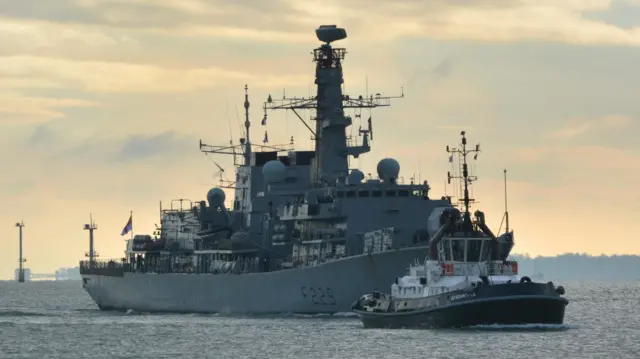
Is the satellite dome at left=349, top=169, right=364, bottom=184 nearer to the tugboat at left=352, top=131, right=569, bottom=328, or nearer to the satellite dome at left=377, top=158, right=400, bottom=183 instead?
the satellite dome at left=377, top=158, right=400, bottom=183

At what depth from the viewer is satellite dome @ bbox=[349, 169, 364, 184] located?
81500 millimetres

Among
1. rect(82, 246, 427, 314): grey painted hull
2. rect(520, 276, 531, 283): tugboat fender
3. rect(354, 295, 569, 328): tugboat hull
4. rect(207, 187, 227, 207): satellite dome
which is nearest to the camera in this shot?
rect(354, 295, 569, 328): tugboat hull

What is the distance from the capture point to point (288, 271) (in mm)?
77500

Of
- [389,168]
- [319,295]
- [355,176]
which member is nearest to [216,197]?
[355,176]

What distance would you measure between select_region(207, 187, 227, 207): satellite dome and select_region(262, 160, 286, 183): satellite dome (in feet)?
20.6

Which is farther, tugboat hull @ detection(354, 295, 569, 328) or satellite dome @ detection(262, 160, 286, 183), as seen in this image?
satellite dome @ detection(262, 160, 286, 183)

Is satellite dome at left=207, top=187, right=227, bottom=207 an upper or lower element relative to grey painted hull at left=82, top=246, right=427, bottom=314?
upper

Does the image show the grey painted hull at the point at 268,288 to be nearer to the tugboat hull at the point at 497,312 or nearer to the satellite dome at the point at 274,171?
the satellite dome at the point at 274,171

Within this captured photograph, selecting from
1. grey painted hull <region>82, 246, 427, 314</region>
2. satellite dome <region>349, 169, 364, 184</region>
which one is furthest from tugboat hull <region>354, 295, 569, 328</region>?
satellite dome <region>349, 169, 364, 184</region>

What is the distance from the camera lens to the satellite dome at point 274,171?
278 ft

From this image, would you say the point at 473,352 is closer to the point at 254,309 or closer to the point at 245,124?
the point at 254,309

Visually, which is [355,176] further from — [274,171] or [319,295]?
[319,295]

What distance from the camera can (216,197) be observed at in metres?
90.3

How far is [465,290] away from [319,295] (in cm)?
1737
